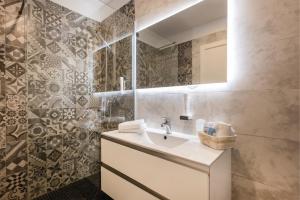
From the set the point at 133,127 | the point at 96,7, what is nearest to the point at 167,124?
the point at 133,127

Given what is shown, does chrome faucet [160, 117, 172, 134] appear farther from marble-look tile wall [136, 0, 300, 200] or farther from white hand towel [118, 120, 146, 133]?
marble-look tile wall [136, 0, 300, 200]

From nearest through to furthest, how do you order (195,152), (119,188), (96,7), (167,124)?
1. (195,152)
2. (119,188)
3. (167,124)
4. (96,7)

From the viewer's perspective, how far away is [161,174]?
0.95 metres

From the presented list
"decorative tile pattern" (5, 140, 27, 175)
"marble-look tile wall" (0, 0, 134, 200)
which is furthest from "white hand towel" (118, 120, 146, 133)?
"decorative tile pattern" (5, 140, 27, 175)

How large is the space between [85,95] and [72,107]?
0.19 m

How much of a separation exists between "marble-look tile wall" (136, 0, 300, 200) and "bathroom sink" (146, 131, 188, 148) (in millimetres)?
309

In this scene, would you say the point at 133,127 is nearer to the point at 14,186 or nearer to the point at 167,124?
the point at 167,124

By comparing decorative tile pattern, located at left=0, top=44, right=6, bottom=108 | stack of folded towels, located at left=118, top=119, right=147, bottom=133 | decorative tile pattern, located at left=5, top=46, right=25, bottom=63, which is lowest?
stack of folded towels, located at left=118, top=119, right=147, bottom=133

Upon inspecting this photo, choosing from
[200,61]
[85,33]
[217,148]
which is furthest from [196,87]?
[85,33]

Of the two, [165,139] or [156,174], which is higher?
[165,139]

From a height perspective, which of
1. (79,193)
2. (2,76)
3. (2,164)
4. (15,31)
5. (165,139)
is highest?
(15,31)

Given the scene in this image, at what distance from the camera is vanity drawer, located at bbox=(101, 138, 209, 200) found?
789 mm

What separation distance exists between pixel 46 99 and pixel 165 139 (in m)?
1.20

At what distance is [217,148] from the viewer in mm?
938
